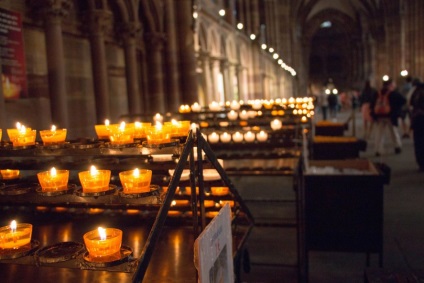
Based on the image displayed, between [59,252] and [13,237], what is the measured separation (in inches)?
8.7

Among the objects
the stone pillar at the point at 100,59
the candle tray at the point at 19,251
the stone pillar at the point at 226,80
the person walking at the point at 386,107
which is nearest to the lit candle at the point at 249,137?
the candle tray at the point at 19,251

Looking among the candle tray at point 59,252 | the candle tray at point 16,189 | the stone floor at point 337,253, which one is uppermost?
the candle tray at point 16,189

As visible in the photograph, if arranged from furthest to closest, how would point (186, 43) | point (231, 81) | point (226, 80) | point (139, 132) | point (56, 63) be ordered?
point (231, 81)
point (226, 80)
point (186, 43)
point (56, 63)
point (139, 132)

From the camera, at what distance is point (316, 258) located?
520 centimetres

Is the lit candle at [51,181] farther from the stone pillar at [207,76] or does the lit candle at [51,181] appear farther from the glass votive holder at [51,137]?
the stone pillar at [207,76]

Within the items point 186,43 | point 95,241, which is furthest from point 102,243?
point 186,43

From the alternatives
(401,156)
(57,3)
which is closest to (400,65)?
(401,156)

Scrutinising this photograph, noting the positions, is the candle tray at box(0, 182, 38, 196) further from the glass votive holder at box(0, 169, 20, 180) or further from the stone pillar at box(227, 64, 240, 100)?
the stone pillar at box(227, 64, 240, 100)

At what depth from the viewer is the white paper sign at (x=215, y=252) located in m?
1.90

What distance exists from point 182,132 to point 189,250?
0.72 metres

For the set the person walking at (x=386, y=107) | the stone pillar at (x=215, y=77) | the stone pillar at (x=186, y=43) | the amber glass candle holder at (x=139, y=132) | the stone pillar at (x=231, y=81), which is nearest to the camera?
the amber glass candle holder at (x=139, y=132)

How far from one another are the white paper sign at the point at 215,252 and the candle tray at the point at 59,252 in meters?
0.59

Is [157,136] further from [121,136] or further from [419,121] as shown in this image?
[419,121]

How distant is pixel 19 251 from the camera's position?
2.24 m
